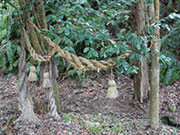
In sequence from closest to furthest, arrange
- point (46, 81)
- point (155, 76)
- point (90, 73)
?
point (46, 81) → point (155, 76) → point (90, 73)

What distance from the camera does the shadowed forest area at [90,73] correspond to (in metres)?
1.73

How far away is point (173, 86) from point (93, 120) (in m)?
2.43

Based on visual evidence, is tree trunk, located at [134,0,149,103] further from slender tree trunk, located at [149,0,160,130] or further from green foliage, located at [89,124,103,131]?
green foliage, located at [89,124,103,131]

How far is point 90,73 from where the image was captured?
4.82 meters

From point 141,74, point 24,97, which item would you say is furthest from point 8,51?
point 141,74

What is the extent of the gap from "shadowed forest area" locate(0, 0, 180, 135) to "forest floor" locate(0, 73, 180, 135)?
0.04 ft

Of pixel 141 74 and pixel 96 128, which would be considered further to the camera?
pixel 141 74

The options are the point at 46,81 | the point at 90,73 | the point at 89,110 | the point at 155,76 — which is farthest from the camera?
the point at 90,73

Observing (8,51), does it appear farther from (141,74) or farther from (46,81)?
(141,74)

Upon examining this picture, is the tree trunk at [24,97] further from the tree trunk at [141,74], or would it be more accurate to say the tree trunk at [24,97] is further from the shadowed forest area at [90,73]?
the tree trunk at [141,74]

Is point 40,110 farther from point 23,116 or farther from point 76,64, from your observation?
point 76,64

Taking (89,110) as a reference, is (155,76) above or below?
above

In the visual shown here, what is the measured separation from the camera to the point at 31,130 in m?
2.27

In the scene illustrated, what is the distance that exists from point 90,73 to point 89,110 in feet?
4.69
